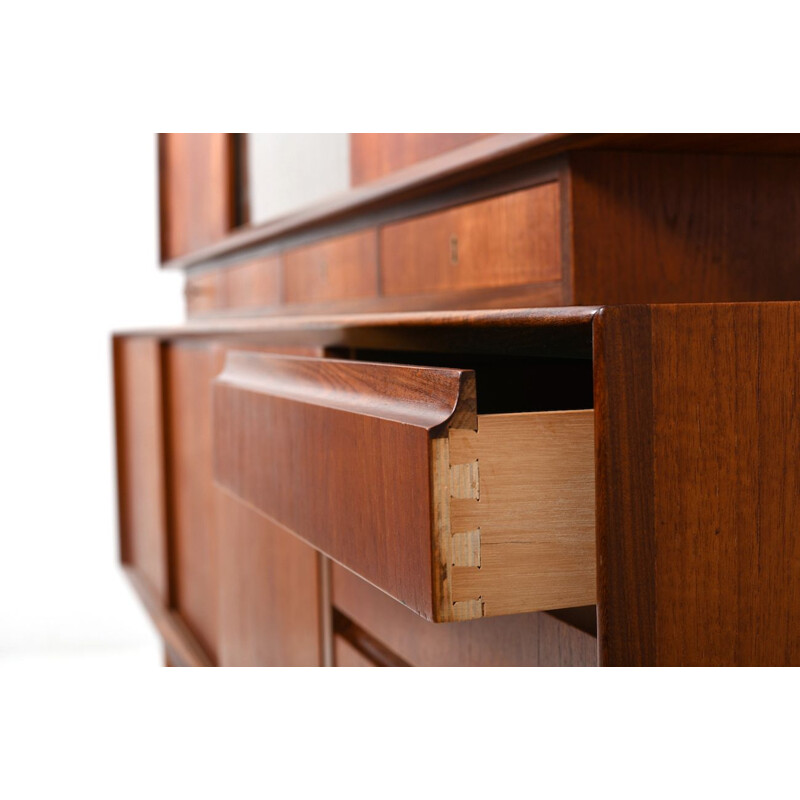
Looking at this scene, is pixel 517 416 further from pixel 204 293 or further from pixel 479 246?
pixel 204 293

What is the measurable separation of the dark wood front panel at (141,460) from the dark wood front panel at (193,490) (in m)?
0.03

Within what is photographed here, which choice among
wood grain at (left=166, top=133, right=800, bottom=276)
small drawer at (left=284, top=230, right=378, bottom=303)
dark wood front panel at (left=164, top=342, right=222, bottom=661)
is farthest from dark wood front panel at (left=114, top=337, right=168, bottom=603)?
wood grain at (left=166, top=133, right=800, bottom=276)

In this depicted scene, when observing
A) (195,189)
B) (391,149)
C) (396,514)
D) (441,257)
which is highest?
(195,189)

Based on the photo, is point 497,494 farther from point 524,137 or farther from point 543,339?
point 524,137

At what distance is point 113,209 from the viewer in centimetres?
261

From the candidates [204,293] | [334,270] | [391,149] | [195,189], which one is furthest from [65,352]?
[391,149]

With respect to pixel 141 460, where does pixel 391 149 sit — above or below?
above

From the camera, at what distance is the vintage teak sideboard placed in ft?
1.49

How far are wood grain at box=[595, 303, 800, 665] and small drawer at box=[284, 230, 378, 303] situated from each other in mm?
682

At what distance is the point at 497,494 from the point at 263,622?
1.95 feet

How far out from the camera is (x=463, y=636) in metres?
0.68

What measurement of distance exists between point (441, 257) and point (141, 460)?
1.04m

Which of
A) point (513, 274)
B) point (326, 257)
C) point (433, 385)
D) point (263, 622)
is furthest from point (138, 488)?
point (433, 385)

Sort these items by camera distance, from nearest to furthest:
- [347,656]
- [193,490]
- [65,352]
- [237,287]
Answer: [347,656] → [193,490] → [237,287] → [65,352]
